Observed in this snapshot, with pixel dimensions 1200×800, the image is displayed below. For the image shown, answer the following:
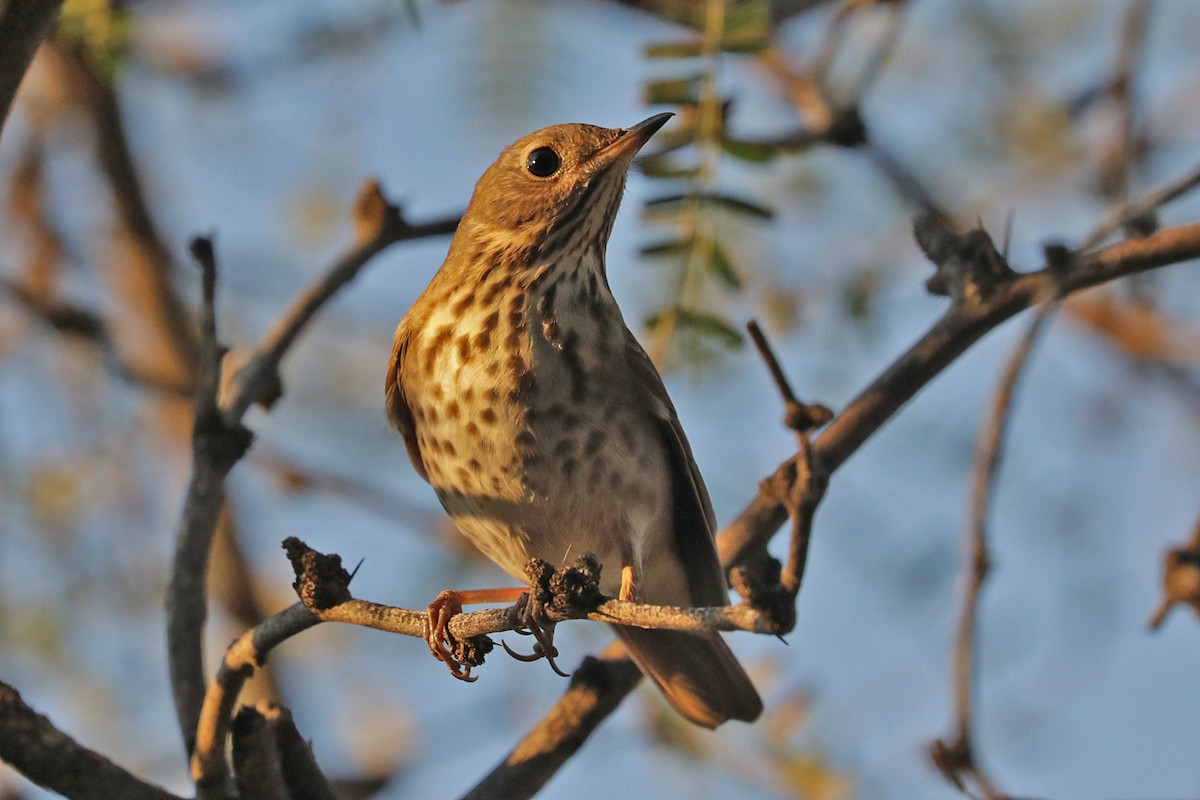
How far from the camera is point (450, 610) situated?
3.97 m

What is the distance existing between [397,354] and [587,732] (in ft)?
4.95

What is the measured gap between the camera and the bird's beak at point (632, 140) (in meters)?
4.29

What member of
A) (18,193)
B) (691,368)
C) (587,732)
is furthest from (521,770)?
(18,193)

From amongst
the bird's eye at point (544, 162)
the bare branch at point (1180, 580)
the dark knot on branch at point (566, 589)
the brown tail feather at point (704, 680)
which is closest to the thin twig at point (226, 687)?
the dark knot on branch at point (566, 589)

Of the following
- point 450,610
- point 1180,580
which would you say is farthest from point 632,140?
point 1180,580

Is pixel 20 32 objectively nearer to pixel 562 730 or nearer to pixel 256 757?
pixel 256 757

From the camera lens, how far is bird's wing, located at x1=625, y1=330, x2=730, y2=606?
4410 mm

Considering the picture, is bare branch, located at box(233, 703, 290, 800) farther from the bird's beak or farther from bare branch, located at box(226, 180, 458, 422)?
the bird's beak

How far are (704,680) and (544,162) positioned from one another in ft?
6.16

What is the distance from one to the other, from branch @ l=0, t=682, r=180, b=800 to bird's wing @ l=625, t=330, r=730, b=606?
1.84 metres

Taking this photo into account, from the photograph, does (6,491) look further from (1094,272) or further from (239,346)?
(1094,272)

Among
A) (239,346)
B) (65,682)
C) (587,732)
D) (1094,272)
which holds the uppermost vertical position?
(239,346)

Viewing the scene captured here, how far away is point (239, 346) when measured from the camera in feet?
25.7

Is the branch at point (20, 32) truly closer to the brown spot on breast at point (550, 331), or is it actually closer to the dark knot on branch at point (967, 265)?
the brown spot on breast at point (550, 331)
